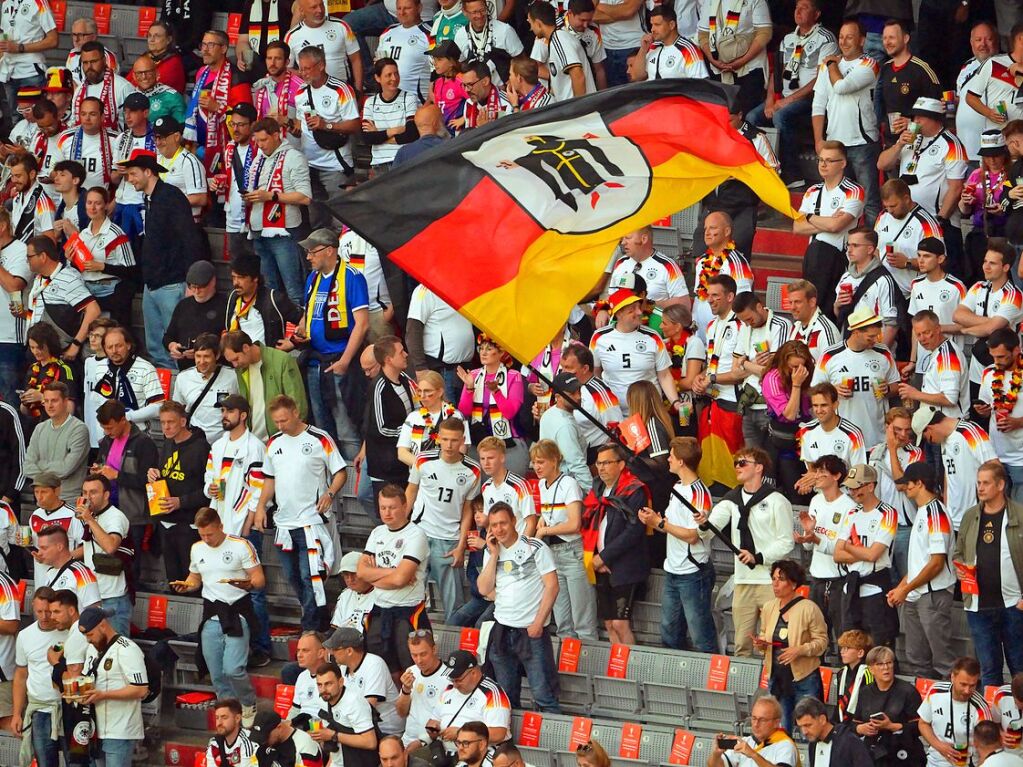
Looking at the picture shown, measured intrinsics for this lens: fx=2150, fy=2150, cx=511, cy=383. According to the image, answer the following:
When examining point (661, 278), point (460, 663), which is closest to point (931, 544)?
point (460, 663)

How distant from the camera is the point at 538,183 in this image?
467 inches

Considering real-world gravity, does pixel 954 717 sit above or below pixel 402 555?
below

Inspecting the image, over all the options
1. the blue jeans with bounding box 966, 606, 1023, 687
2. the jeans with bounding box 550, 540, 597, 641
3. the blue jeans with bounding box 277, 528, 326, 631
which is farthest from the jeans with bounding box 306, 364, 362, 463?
the blue jeans with bounding box 966, 606, 1023, 687

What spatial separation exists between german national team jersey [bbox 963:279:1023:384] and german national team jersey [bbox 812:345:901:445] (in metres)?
0.75

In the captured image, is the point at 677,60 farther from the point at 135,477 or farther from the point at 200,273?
the point at 135,477

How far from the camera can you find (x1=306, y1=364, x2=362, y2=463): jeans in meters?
17.8

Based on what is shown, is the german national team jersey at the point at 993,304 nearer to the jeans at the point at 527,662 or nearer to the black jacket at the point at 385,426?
the jeans at the point at 527,662

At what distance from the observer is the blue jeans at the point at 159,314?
61.4ft

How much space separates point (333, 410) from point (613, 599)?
11.1 feet

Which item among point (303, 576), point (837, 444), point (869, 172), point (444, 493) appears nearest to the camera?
point (837, 444)

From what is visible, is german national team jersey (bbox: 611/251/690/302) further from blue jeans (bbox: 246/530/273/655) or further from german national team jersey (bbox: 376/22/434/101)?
german national team jersey (bbox: 376/22/434/101)

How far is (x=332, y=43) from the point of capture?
20281mm

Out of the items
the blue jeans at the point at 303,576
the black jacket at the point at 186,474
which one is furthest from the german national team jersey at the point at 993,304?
the black jacket at the point at 186,474

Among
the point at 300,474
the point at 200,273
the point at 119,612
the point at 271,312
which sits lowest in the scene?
the point at 119,612
